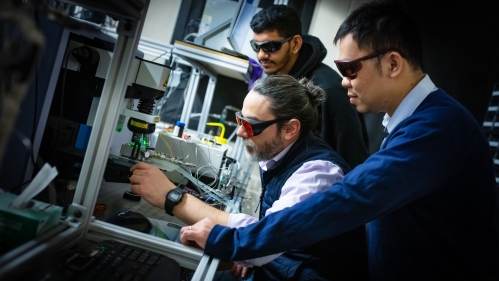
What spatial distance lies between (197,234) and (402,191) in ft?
1.83

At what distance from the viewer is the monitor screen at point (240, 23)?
7.78ft

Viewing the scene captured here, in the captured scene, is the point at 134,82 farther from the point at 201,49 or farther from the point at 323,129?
the point at 323,129

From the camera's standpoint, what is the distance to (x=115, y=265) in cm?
79

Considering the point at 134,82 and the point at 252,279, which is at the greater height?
the point at 134,82

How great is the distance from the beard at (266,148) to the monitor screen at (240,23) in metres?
1.09

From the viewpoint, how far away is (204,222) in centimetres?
103

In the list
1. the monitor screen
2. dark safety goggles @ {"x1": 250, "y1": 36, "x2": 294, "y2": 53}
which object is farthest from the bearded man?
the monitor screen

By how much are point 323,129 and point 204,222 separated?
1041 millimetres

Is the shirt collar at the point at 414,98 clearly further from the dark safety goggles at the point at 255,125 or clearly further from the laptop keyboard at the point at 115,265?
the laptop keyboard at the point at 115,265

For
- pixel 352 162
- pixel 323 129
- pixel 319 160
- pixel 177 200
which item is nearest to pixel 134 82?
pixel 177 200

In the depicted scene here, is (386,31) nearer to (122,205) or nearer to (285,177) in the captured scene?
(285,177)

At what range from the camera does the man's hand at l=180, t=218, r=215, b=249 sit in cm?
98

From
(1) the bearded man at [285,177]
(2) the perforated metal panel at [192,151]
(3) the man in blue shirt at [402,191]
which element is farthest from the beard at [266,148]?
(2) the perforated metal panel at [192,151]

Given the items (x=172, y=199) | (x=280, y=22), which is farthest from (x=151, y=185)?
(x=280, y=22)
